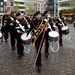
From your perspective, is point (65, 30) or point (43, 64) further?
point (65, 30)

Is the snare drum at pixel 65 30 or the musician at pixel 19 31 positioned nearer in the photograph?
the musician at pixel 19 31

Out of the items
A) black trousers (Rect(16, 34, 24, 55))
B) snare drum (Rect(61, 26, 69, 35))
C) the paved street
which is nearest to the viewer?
the paved street

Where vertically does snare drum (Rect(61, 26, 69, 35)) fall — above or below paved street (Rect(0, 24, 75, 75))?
above

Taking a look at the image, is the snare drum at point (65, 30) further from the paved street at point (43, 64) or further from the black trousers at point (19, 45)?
the black trousers at point (19, 45)

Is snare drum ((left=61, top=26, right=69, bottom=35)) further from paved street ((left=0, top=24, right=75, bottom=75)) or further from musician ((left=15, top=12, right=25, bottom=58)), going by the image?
musician ((left=15, top=12, right=25, bottom=58))

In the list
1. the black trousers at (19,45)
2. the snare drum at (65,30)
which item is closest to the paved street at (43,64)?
the black trousers at (19,45)

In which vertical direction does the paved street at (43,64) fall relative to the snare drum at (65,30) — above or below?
below

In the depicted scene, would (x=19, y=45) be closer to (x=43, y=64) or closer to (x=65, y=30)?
(x=43, y=64)

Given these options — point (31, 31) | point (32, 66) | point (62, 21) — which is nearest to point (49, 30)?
point (31, 31)

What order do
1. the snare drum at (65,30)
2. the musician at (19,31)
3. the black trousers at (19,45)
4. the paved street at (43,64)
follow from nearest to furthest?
the paved street at (43,64) → the musician at (19,31) → the black trousers at (19,45) → the snare drum at (65,30)

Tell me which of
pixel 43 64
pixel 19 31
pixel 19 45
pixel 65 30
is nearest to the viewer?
pixel 43 64

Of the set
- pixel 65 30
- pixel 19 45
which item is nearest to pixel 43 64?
pixel 19 45

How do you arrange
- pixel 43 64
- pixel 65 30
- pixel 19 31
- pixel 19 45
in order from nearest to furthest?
pixel 43 64 → pixel 19 31 → pixel 19 45 → pixel 65 30

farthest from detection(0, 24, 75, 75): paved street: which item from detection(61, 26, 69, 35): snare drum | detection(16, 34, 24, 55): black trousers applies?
detection(61, 26, 69, 35): snare drum
